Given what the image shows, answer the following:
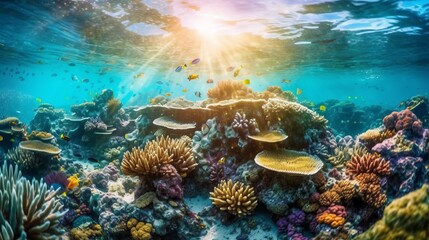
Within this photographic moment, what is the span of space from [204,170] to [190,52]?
74.9ft

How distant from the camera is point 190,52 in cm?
2881

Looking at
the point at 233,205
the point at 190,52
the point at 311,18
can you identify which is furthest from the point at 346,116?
the point at 233,205

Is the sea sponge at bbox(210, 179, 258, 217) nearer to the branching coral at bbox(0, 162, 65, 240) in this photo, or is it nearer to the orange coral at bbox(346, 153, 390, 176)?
the orange coral at bbox(346, 153, 390, 176)

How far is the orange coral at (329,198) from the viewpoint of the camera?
6.23m

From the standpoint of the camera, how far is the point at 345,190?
634cm

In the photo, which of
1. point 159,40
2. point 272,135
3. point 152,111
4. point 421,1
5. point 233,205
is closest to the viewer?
point 233,205

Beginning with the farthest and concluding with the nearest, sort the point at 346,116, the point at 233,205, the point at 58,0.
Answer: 1. the point at 346,116
2. the point at 58,0
3. the point at 233,205

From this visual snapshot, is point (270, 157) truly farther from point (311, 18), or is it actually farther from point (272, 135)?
point (311, 18)

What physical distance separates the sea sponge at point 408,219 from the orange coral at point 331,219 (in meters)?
3.40

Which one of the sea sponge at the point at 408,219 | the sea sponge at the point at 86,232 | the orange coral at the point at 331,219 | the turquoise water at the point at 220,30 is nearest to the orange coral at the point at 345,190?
the orange coral at the point at 331,219

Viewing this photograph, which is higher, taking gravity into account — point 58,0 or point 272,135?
point 58,0

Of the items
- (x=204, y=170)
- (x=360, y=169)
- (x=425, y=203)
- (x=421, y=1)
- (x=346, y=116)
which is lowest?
(x=346, y=116)

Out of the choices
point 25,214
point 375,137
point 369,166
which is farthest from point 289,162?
point 25,214

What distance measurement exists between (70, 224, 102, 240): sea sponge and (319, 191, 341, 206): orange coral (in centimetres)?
550
